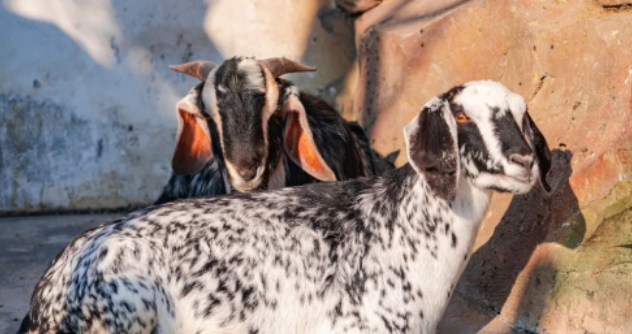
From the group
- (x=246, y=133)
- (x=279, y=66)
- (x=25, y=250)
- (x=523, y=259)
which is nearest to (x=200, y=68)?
(x=279, y=66)

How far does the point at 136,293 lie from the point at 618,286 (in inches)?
96.4

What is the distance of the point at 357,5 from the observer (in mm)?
9172

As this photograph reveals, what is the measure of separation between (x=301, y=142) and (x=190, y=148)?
2.16 feet

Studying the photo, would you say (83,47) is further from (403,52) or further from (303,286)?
(303,286)

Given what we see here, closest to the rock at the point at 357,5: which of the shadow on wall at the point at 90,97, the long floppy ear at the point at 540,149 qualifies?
the shadow on wall at the point at 90,97

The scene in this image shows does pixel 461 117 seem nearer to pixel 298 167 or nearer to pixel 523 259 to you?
pixel 523 259

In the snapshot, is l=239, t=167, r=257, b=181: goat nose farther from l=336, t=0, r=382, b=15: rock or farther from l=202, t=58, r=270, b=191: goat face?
l=336, t=0, r=382, b=15: rock

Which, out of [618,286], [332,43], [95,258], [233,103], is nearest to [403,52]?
[332,43]

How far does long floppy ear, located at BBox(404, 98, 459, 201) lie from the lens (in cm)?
497

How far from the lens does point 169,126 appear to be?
30.4 ft

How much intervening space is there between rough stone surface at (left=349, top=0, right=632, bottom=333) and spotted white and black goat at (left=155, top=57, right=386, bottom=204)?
113 cm

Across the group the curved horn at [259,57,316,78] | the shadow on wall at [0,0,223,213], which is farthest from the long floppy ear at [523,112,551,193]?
the shadow on wall at [0,0,223,213]

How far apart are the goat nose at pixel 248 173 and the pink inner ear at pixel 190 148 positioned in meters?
0.50

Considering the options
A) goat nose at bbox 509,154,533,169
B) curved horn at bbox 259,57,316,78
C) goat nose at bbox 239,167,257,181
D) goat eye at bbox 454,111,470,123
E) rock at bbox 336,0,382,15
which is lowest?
goat nose at bbox 239,167,257,181
